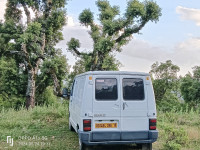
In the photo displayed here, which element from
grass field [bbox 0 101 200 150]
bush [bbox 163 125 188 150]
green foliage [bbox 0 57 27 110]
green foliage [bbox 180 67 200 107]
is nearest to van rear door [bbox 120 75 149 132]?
grass field [bbox 0 101 200 150]

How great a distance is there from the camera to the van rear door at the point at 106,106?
663 cm

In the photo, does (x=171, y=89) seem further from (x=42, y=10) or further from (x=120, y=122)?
(x=120, y=122)

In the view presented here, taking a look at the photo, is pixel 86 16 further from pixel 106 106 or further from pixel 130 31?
pixel 106 106

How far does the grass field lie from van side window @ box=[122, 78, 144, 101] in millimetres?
1962

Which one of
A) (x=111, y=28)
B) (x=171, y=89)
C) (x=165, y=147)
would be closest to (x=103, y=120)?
(x=165, y=147)

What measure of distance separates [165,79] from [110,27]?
23414 millimetres

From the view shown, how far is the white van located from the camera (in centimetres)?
661

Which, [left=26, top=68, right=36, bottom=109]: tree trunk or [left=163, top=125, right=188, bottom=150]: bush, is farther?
[left=26, top=68, right=36, bottom=109]: tree trunk

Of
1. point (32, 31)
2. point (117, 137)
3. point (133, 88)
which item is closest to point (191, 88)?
point (32, 31)

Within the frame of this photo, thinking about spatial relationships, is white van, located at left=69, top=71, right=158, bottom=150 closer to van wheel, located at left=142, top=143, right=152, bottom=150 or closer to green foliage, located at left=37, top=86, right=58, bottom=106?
van wheel, located at left=142, top=143, right=152, bottom=150

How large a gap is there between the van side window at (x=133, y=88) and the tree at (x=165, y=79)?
1490 inches

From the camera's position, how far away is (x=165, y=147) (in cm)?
781

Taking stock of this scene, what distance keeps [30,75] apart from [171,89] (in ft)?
89.2

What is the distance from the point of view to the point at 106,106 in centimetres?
668
